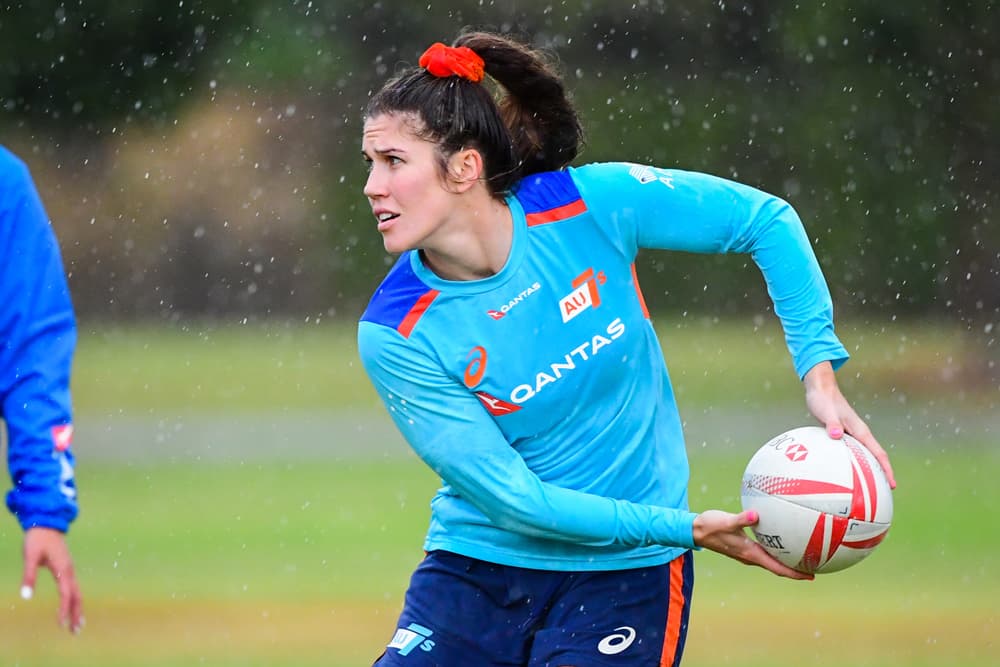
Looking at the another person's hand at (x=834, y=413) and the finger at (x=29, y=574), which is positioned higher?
the finger at (x=29, y=574)

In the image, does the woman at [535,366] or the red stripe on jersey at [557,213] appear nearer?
the woman at [535,366]

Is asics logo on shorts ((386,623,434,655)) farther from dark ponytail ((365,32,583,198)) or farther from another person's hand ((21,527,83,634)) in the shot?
dark ponytail ((365,32,583,198))

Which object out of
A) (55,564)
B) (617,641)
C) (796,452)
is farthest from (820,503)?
(55,564)

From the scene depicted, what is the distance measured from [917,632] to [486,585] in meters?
5.71

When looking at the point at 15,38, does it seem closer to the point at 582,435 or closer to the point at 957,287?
the point at 957,287

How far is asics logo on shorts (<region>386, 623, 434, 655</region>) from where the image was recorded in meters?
4.33

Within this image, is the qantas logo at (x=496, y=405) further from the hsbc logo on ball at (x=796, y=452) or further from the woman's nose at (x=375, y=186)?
the hsbc logo on ball at (x=796, y=452)

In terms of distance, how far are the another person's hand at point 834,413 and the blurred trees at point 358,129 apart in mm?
17254

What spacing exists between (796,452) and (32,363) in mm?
1995

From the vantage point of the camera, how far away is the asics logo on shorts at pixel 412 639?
4332mm

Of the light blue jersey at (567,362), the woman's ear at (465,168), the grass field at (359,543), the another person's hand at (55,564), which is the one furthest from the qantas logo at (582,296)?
the grass field at (359,543)

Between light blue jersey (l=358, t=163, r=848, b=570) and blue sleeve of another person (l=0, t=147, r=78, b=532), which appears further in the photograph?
light blue jersey (l=358, t=163, r=848, b=570)

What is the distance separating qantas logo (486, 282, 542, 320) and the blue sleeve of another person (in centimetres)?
111

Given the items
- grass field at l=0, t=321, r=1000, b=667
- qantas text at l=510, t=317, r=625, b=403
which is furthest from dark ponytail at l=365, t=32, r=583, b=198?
grass field at l=0, t=321, r=1000, b=667
